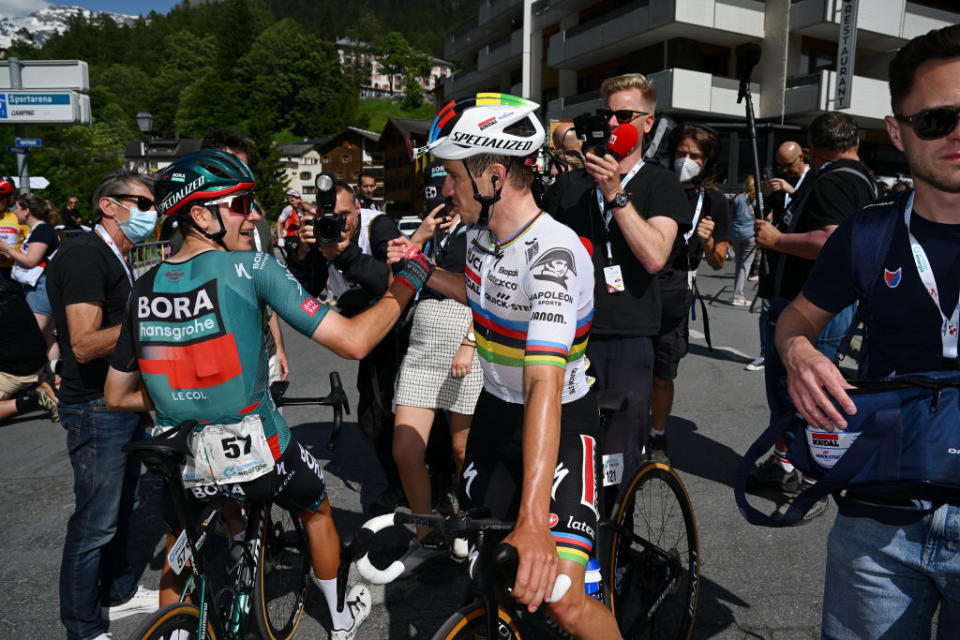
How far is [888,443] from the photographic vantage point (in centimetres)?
159

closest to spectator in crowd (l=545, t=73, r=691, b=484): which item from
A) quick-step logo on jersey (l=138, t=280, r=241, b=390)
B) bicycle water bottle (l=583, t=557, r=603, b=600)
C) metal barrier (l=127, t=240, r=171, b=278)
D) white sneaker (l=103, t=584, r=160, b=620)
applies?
bicycle water bottle (l=583, t=557, r=603, b=600)

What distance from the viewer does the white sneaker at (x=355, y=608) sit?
3.06 metres

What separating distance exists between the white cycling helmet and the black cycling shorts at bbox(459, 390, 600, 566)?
3.15 feet

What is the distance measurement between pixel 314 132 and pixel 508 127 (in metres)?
114

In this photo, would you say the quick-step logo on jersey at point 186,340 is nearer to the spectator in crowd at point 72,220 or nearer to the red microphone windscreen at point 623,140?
the red microphone windscreen at point 623,140

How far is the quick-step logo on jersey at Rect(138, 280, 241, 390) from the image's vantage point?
2438 millimetres

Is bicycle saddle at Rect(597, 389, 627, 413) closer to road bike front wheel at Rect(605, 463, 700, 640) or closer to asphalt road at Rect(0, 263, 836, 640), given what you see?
road bike front wheel at Rect(605, 463, 700, 640)

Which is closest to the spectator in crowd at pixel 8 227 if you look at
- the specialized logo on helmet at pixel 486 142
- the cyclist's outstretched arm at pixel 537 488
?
the specialized logo on helmet at pixel 486 142

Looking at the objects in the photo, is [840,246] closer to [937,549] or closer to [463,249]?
[937,549]

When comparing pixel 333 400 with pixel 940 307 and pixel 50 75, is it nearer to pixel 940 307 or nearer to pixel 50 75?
pixel 940 307

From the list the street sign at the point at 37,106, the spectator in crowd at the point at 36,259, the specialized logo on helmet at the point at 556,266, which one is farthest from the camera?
the street sign at the point at 37,106

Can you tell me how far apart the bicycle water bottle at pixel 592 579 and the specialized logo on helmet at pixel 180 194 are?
2123 millimetres

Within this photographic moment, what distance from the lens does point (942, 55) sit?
165cm

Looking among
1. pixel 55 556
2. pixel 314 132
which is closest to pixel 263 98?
pixel 314 132
